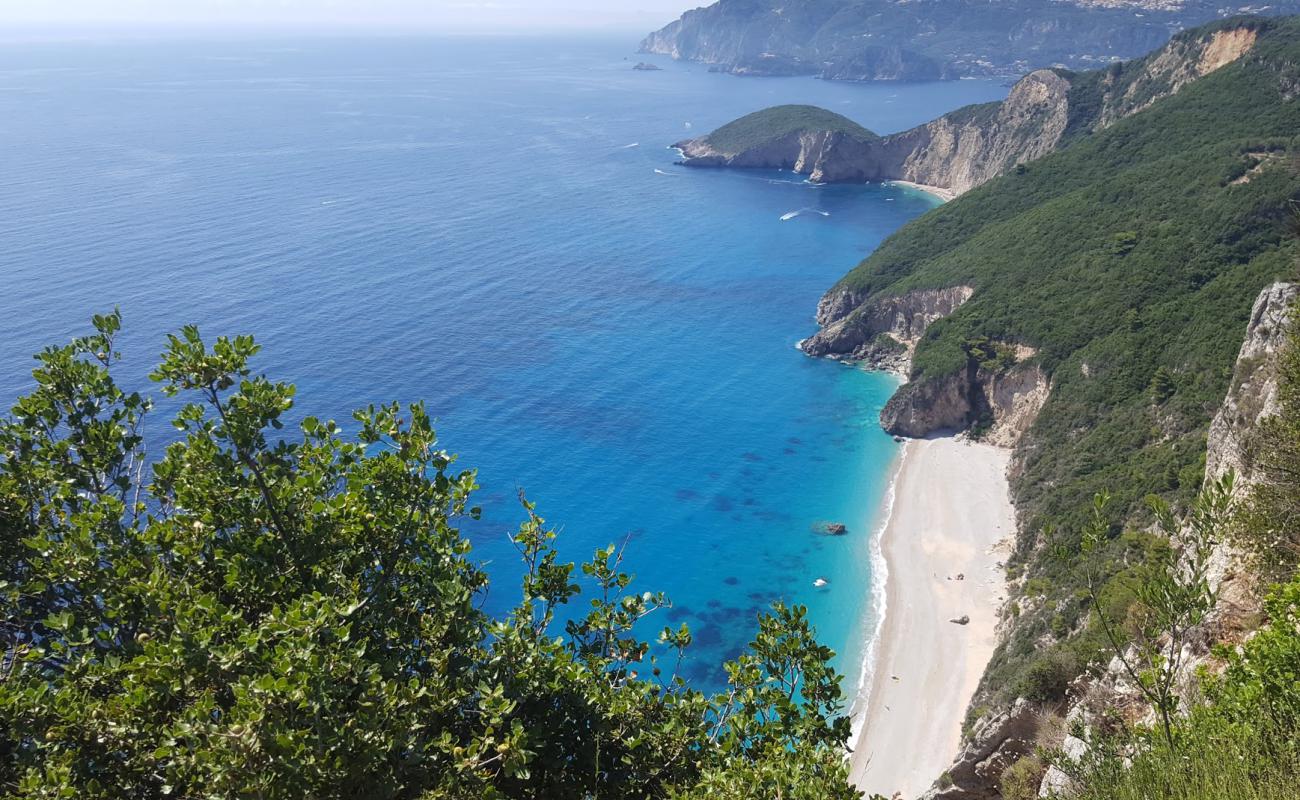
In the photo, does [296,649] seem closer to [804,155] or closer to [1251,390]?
[1251,390]

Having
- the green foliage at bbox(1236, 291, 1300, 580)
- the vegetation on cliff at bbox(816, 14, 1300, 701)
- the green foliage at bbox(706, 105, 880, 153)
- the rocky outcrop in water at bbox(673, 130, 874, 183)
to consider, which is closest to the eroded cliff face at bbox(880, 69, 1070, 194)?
the rocky outcrop in water at bbox(673, 130, 874, 183)

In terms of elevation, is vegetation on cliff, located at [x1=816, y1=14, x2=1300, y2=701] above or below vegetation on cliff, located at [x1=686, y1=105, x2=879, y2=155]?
below

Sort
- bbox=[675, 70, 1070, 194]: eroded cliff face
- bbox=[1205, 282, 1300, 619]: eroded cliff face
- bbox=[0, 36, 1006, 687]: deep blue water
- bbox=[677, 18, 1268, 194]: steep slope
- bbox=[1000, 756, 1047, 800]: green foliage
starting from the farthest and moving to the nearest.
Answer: bbox=[675, 70, 1070, 194]: eroded cliff face → bbox=[677, 18, 1268, 194]: steep slope → bbox=[0, 36, 1006, 687]: deep blue water → bbox=[1000, 756, 1047, 800]: green foliage → bbox=[1205, 282, 1300, 619]: eroded cliff face

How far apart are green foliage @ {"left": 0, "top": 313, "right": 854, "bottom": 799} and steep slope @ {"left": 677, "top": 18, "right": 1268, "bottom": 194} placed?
363ft

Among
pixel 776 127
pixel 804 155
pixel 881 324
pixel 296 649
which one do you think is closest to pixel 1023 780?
pixel 296 649

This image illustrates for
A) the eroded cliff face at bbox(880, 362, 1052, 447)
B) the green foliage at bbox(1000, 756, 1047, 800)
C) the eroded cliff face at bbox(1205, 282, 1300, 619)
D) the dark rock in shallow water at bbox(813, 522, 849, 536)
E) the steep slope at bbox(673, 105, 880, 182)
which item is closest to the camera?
the eroded cliff face at bbox(1205, 282, 1300, 619)

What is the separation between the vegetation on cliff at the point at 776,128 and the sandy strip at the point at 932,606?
108 meters

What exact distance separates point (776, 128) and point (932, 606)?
436ft

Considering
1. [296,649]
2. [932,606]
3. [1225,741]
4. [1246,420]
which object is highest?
[296,649]

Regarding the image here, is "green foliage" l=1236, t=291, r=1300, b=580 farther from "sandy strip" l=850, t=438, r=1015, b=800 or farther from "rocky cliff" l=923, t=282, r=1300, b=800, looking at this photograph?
"sandy strip" l=850, t=438, r=1015, b=800

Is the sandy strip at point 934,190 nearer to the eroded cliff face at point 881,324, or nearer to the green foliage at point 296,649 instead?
the eroded cliff face at point 881,324

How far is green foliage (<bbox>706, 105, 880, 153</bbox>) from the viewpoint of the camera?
155m

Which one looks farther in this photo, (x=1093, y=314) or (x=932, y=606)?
(x=1093, y=314)

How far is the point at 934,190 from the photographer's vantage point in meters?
139
